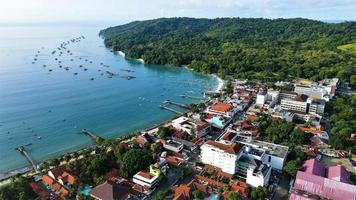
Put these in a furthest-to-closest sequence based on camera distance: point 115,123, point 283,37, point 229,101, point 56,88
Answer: point 283,37
point 56,88
point 229,101
point 115,123

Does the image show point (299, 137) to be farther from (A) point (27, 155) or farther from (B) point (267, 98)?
(A) point (27, 155)

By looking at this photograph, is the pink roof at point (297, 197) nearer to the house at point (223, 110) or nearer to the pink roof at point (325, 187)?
the pink roof at point (325, 187)

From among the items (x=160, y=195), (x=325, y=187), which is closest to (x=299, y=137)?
(x=325, y=187)

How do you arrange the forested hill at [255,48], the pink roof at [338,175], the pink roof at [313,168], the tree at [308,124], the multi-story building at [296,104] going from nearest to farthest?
the pink roof at [338,175] → the pink roof at [313,168] → the tree at [308,124] → the multi-story building at [296,104] → the forested hill at [255,48]

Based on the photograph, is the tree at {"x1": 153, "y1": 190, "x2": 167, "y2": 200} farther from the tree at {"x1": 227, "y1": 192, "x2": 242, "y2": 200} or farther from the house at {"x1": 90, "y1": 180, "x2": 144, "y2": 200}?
the tree at {"x1": 227, "y1": 192, "x2": 242, "y2": 200}

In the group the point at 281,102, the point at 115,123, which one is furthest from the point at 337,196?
the point at 115,123

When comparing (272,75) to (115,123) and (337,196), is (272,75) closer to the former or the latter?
(115,123)

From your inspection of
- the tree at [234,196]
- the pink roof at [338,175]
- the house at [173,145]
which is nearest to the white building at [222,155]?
the house at [173,145]

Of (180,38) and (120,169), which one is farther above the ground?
(180,38)
